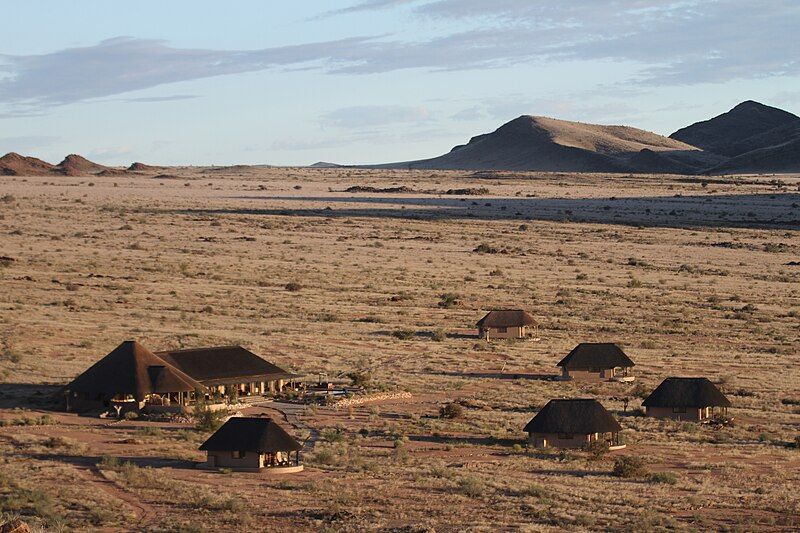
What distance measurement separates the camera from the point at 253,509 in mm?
28031

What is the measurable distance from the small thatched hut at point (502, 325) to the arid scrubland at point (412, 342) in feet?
3.06

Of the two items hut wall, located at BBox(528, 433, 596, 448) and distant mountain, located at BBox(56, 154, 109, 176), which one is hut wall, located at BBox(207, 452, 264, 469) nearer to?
hut wall, located at BBox(528, 433, 596, 448)

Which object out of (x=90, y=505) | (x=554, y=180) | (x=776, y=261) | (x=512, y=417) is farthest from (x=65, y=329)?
(x=554, y=180)

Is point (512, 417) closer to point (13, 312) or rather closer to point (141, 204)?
point (13, 312)

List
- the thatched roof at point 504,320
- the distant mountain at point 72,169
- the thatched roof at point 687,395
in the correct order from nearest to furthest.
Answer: the thatched roof at point 687,395 < the thatched roof at point 504,320 < the distant mountain at point 72,169

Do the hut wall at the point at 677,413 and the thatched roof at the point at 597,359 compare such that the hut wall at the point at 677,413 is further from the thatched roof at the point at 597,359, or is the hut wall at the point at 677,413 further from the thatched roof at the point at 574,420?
the thatched roof at the point at 597,359

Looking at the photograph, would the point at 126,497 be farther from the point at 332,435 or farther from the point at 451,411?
the point at 451,411

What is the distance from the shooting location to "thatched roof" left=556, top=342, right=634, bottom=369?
46.9 m

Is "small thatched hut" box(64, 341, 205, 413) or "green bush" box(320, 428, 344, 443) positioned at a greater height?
"small thatched hut" box(64, 341, 205, 413)

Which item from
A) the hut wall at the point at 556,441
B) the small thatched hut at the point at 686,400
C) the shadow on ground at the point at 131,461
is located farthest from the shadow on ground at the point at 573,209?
the shadow on ground at the point at 131,461

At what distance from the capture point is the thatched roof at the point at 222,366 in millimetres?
41406

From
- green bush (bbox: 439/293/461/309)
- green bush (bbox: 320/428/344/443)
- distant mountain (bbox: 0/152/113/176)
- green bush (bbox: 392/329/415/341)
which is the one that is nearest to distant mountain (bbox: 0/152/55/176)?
distant mountain (bbox: 0/152/113/176)

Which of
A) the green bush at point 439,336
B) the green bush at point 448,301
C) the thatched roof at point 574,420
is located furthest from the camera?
the green bush at point 448,301

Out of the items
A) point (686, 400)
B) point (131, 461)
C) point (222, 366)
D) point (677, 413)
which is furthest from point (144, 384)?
point (686, 400)
